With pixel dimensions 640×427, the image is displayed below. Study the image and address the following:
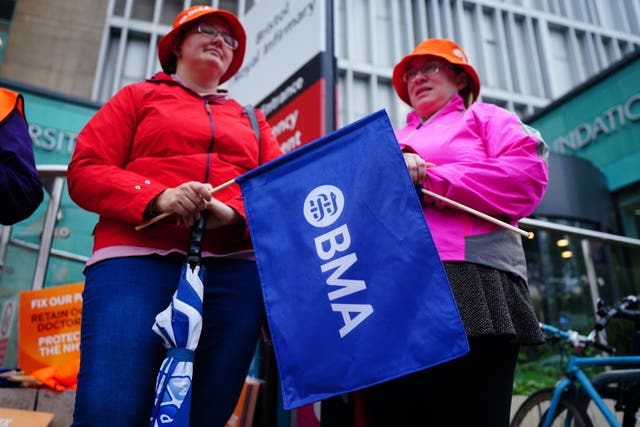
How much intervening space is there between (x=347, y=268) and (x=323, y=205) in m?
0.22

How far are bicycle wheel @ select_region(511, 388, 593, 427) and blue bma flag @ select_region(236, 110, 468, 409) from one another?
205 centimetres

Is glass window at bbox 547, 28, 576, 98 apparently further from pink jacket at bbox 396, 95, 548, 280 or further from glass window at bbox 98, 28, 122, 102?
pink jacket at bbox 396, 95, 548, 280

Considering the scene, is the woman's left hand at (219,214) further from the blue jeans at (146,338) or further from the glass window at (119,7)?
the glass window at (119,7)

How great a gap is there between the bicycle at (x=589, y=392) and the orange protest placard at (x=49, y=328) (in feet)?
8.77

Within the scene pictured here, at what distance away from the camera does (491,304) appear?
152 centimetres

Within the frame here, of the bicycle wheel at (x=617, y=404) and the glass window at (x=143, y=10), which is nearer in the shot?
the bicycle wheel at (x=617, y=404)

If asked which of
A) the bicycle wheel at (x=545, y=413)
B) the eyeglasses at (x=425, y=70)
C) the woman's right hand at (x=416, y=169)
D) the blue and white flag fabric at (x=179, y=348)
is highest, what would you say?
the eyeglasses at (x=425, y=70)

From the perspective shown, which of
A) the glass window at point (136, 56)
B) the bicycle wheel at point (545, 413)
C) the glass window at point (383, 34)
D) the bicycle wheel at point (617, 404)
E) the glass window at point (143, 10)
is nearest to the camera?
the bicycle wheel at point (617, 404)

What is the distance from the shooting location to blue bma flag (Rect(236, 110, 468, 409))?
1.39 metres

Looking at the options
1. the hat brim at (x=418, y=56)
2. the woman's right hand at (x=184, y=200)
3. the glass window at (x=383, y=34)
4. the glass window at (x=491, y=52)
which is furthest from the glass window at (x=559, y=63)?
the woman's right hand at (x=184, y=200)

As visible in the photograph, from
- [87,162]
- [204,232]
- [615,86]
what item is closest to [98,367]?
[204,232]

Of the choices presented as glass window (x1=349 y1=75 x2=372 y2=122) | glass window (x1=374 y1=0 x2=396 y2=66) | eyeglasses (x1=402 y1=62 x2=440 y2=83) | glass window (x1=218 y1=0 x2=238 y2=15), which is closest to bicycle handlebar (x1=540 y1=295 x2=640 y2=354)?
eyeglasses (x1=402 y1=62 x2=440 y2=83)

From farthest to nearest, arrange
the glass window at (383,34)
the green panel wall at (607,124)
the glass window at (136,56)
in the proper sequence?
the glass window at (383,34)
the glass window at (136,56)
the green panel wall at (607,124)

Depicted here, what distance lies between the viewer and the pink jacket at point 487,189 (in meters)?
1.60
